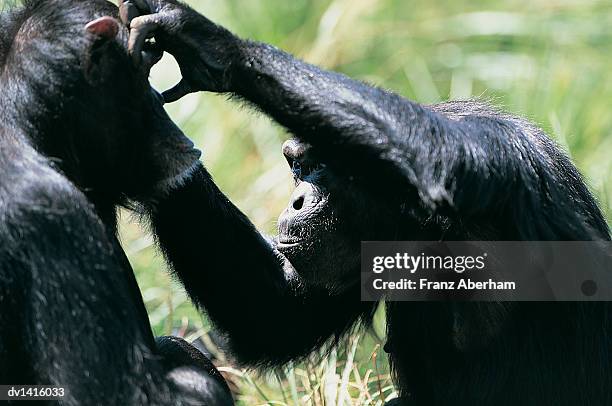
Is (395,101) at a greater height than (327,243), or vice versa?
(395,101)

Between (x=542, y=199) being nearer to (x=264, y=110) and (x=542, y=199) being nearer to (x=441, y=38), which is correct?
(x=264, y=110)

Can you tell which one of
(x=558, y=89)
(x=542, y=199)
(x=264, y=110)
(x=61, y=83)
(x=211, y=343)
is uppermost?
(x=558, y=89)

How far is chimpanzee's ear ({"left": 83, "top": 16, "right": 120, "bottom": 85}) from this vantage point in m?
4.84

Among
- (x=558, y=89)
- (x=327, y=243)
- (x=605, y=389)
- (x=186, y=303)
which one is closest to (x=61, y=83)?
(x=327, y=243)

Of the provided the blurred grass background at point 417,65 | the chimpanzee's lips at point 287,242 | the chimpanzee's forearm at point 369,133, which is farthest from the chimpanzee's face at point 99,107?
the blurred grass background at point 417,65

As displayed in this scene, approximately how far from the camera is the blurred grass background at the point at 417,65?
973cm

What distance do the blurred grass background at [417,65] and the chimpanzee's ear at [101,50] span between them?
12.2 feet

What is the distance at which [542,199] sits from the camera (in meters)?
5.24

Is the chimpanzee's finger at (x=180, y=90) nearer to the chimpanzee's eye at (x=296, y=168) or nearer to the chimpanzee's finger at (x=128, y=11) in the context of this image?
the chimpanzee's finger at (x=128, y=11)

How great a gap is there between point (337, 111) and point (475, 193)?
2.21 feet

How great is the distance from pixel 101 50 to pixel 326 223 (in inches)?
54.6

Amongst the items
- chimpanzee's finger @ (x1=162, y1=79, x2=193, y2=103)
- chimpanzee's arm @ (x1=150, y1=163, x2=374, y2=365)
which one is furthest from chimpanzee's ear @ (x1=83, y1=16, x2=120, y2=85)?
chimpanzee's arm @ (x1=150, y1=163, x2=374, y2=365)

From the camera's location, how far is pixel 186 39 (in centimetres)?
492

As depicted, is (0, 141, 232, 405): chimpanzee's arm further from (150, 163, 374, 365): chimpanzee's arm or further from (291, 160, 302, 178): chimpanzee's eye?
(291, 160, 302, 178): chimpanzee's eye
